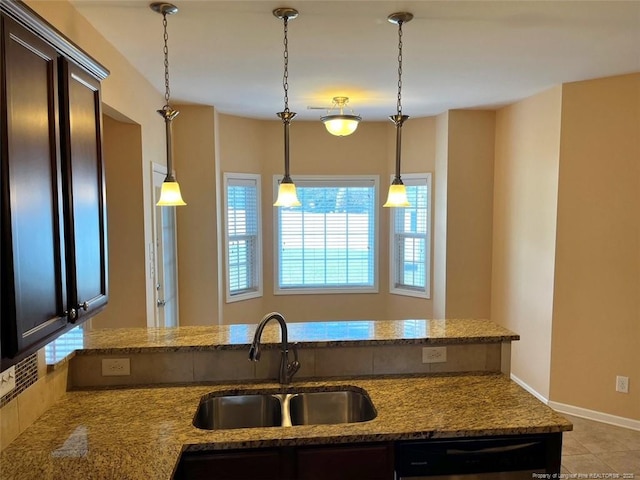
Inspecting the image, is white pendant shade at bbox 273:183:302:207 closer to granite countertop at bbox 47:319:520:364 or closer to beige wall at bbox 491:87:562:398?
granite countertop at bbox 47:319:520:364

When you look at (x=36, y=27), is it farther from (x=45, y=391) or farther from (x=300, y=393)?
(x=300, y=393)

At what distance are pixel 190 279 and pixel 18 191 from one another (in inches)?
131

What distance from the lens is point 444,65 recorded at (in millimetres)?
3115

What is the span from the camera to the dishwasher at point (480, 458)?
5.44 feet

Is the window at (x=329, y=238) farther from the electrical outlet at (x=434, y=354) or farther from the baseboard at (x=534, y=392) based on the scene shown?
the electrical outlet at (x=434, y=354)

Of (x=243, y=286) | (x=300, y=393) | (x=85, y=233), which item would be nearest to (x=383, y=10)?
(x=85, y=233)

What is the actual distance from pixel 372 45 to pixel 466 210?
248 cm

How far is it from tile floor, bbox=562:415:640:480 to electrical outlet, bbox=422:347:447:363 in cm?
151

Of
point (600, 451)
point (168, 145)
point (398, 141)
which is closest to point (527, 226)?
point (600, 451)

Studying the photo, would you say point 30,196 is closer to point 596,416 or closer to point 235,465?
point 235,465

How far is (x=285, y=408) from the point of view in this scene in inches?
78.9

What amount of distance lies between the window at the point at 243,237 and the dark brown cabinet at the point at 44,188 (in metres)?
3.17

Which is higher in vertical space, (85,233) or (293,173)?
(293,173)

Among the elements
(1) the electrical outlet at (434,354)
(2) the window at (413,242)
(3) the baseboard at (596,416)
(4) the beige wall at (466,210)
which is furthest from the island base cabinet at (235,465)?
(2) the window at (413,242)
